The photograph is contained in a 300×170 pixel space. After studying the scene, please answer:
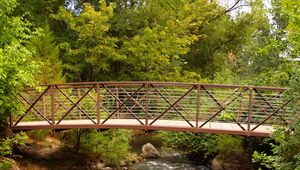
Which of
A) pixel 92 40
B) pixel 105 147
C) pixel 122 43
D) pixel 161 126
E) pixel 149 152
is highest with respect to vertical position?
pixel 122 43

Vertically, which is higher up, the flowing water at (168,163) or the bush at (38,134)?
the bush at (38,134)

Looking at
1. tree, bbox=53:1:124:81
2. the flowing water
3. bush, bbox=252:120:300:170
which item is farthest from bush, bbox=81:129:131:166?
bush, bbox=252:120:300:170

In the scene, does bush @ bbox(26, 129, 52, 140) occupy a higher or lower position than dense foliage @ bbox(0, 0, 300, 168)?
lower

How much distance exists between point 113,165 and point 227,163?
3.67m

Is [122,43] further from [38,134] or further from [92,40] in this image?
[38,134]

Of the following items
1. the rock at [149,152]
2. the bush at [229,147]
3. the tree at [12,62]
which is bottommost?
the rock at [149,152]

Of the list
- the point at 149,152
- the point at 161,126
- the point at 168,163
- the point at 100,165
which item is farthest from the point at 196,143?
the point at 100,165

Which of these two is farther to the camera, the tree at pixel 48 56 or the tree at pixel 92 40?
the tree at pixel 92 40

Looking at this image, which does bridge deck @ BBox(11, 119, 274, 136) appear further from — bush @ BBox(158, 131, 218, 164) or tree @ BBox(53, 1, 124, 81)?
tree @ BBox(53, 1, 124, 81)

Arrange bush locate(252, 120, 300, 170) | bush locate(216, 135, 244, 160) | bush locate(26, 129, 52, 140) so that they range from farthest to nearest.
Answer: bush locate(26, 129, 52, 140) → bush locate(216, 135, 244, 160) → bush locate(252, 120, 300, 170)

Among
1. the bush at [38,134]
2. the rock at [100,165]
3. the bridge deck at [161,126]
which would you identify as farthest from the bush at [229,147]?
the bush at [38,134]

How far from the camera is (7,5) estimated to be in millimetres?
7938

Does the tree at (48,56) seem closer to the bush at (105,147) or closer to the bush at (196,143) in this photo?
the bush at (105,147)

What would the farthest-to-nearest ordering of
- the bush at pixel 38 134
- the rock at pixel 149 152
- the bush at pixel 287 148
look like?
the rock at pixel 149 152 → the bush at pixel 38 134 → the bush at pixel 287 148
